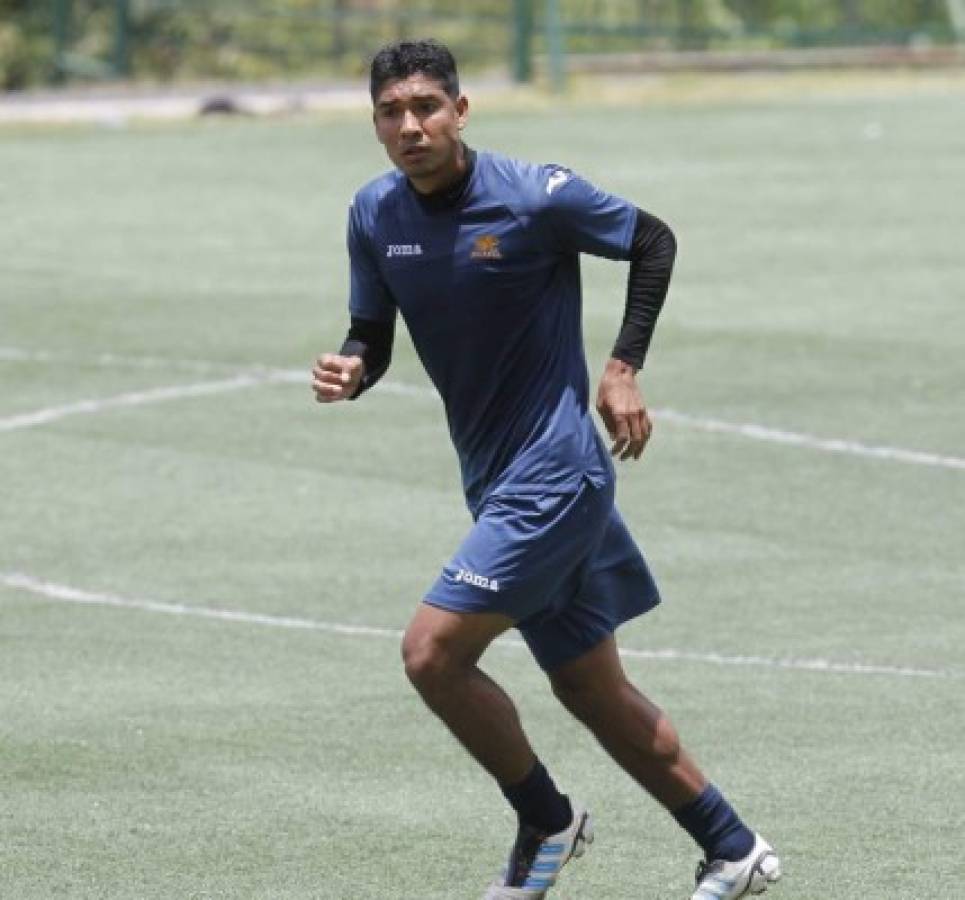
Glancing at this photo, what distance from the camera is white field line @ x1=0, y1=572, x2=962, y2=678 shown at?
1119cm

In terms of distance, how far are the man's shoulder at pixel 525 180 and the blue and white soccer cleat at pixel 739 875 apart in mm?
1847

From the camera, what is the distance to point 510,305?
810 cm

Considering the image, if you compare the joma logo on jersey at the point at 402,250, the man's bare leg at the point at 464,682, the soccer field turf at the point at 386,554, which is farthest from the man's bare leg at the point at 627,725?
the joma logo on jersey at the point at 402,250

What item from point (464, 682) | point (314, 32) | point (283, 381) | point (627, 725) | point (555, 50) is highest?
point (464, 682)

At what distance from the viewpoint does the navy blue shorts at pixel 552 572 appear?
7.97 metres

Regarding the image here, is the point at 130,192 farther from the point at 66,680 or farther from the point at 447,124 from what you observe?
the point at 447,124

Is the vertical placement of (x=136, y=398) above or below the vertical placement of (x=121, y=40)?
above

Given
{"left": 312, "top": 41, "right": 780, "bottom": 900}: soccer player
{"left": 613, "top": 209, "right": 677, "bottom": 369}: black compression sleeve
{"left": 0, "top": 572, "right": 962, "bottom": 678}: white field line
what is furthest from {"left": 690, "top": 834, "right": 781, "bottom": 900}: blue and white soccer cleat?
{"left": 0, "top": 572, "right": 962, "bottom": 678}: white field line

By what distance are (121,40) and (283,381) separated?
17763 mm

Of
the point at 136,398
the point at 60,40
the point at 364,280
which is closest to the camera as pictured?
the point at 364,280

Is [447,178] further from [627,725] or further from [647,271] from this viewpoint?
[627,725]

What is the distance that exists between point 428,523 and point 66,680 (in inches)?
127

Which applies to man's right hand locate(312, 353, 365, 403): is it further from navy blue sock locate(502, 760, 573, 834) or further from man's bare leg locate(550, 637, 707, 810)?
navy blue sock locate(502, 760, 573, 834)

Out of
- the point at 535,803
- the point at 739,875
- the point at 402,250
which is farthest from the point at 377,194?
the point at 739,875
